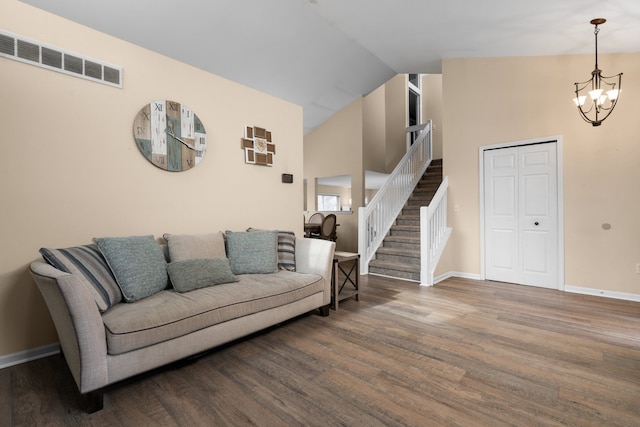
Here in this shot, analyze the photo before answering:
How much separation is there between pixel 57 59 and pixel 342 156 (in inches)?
214

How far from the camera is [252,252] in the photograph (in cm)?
297

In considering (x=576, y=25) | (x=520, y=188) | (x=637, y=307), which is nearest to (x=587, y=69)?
(x=576, y=25)

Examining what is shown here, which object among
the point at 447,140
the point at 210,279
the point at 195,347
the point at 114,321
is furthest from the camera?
the point at 447,140

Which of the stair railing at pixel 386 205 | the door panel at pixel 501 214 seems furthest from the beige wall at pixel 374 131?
the door panel at pixel 501 214

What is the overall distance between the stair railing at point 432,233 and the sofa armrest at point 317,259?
5.98 feet

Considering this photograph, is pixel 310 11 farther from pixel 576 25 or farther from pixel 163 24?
pixel 576 25

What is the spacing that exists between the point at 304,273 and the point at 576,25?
3.93 meters

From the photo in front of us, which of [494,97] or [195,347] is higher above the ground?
[494,97]

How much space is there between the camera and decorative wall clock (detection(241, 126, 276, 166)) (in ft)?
11.6

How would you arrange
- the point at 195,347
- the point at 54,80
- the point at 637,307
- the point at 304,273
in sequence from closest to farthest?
the point at 195,347 < the point at 54,80 < the point at 304,273 < the point at 637,307

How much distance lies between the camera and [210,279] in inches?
96.6

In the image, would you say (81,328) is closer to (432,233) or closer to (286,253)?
(286,253)

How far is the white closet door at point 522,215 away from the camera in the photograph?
4.08m

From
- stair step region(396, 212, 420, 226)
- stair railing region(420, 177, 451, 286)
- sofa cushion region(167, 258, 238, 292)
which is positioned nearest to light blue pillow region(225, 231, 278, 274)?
sofa cushion region(167, 258, 238, 292)
